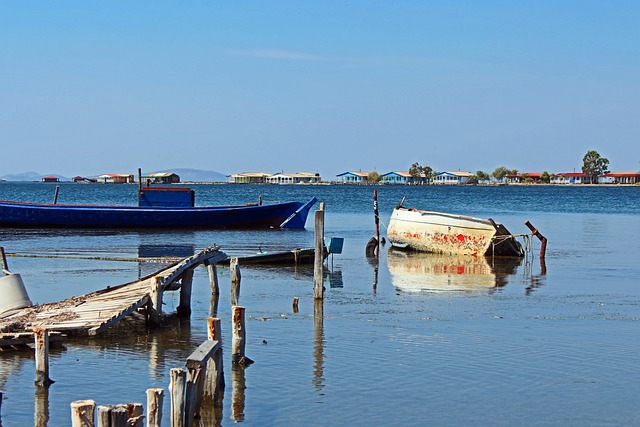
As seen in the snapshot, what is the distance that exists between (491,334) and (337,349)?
122 inches

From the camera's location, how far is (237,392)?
12.1 m

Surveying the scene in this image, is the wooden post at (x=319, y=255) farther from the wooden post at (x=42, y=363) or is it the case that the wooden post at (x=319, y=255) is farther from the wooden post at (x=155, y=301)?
the wooden post at (x=42, y=363)

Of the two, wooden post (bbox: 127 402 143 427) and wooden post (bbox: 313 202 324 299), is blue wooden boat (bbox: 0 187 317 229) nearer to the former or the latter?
wooden post (bbox: 313 202 324 299)

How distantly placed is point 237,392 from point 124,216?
35120mm

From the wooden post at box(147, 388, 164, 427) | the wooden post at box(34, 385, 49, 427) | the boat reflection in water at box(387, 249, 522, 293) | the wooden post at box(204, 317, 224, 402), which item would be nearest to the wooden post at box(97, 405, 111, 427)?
the wooden post at box(147, 388, 164, 427)

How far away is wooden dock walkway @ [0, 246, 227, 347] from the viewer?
14062mm

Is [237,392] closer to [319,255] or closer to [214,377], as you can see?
[214,377]

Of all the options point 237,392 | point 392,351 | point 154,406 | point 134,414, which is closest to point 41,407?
point 237,392

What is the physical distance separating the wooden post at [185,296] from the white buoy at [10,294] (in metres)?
3.27

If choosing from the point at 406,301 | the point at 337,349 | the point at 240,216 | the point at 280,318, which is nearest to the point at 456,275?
the point at 406,301

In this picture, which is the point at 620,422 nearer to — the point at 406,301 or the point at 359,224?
the point at 406,301

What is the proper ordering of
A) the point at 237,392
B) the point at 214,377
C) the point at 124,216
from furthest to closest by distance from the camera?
the point at 124,216 → the point at 237,392 → the point at 214,377

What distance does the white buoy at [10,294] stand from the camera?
15.4m

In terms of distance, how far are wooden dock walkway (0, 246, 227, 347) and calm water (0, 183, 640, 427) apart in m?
0.38
